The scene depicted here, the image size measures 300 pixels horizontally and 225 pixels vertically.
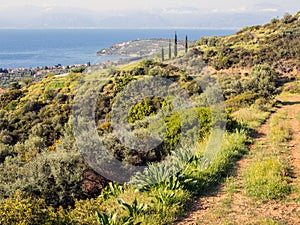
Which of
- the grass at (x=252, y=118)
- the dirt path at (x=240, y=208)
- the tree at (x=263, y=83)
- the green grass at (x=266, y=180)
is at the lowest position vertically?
the tree at (x=263, y=83)

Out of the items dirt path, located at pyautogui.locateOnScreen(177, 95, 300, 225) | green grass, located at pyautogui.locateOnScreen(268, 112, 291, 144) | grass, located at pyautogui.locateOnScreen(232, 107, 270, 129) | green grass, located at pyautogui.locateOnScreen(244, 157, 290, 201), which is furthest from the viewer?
grass, located at pyautogui.locateOnScreen(232, 107, 270, 129)

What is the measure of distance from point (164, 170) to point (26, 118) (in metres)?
22.1

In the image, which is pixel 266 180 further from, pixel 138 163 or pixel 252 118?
pixel 252 118

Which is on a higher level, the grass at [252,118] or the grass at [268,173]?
the grass at [268,173]

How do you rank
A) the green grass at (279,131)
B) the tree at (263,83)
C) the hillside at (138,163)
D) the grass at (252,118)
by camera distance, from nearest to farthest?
the hillside at (138,163)
the green grass at (279,131)
the grass at (252,118)
the tree at (263,83)

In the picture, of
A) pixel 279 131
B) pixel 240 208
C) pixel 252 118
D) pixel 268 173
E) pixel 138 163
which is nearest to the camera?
pixel 240 208

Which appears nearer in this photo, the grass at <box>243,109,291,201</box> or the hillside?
the hillside

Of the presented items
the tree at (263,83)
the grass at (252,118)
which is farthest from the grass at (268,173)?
the tree at (263,83)

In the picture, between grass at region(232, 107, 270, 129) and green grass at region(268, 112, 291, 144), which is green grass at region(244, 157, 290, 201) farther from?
grass at region(232, 107, 270, 129)

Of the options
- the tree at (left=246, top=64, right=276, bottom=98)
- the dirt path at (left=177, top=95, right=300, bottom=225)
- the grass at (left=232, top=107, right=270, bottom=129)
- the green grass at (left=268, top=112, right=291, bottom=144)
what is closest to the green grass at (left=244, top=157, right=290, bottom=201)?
the dirt path at (left=177, top=95, right=300, bottom=225)

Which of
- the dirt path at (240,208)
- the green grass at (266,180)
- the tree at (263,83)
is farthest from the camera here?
the tree at (263,83)

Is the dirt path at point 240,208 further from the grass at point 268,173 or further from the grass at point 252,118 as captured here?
the grass at point 252,118

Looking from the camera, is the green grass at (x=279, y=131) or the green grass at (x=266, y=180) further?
the green grass at (x=279, y=131)

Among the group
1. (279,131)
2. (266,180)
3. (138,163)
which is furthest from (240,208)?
(279,131)
